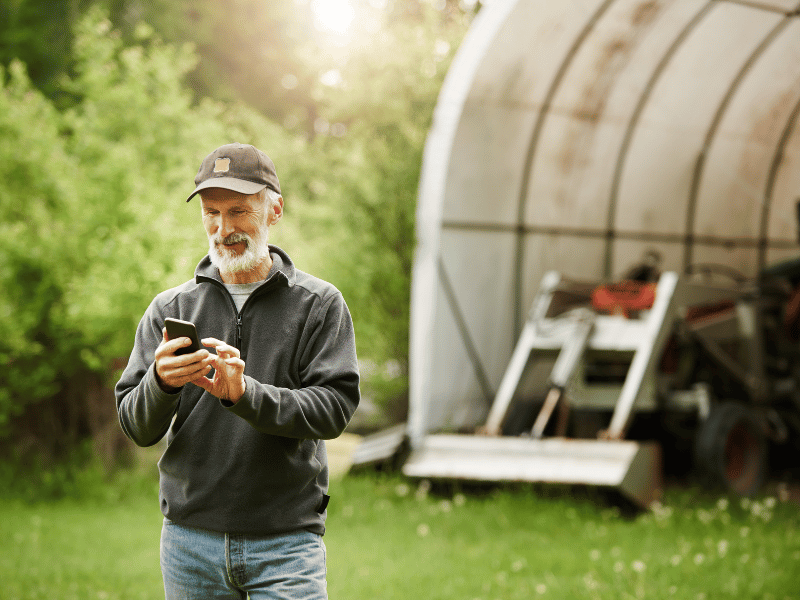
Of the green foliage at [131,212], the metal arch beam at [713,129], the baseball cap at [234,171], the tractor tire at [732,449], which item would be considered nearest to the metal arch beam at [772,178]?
the metal arch beam at [713,129]

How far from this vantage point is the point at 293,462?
2.52 meters

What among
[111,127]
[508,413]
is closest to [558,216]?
[508,413]

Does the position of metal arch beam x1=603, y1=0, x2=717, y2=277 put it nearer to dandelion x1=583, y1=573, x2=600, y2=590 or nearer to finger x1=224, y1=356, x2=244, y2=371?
dandelion x1=583, y1=573, x2=600, y2=590

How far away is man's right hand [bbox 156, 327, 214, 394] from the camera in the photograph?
2.19 metres

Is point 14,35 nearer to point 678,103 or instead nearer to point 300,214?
point 300,214

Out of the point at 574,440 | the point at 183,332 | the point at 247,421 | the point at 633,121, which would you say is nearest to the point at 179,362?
the point at 183,332

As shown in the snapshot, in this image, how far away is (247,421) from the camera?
238 cm

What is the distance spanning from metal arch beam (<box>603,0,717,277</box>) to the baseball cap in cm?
803

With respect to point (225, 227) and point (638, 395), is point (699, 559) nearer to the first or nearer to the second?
point (638, 395)

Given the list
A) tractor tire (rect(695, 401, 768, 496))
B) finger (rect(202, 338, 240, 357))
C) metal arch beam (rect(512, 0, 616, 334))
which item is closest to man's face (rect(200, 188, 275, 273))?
finger (rect(202, 338, 240, 357))

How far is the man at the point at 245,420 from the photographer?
2482 mm

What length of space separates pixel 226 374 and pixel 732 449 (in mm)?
6952

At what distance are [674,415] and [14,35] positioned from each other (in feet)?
37.0

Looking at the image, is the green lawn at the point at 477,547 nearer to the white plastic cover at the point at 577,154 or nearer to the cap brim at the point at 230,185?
the white plastic cover at the point at 577,154
